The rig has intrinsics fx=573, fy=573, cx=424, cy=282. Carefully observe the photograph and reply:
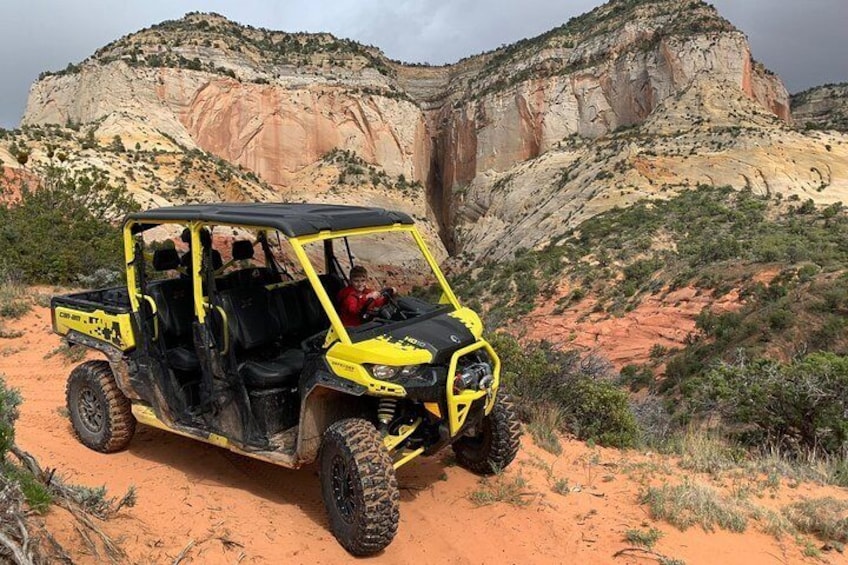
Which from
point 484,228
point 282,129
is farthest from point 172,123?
point 484,228

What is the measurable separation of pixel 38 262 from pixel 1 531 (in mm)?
12200

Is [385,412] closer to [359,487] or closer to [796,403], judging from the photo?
[359,487]

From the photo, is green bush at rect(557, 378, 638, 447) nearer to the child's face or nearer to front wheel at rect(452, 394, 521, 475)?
front wheel at rect(452, 394, 521, 475)

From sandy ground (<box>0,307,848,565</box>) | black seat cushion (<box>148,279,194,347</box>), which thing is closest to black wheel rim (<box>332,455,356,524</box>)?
sandy ground (<box>0,307,848,565</box>)

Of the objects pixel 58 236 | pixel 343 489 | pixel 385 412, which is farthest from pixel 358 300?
pixel 58 236

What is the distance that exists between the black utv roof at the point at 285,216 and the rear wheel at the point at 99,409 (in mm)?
1596

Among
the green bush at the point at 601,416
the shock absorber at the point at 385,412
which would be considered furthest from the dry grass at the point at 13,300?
the green bush at the point at 601,416

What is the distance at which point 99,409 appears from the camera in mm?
5785

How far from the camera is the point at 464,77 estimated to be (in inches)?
2490

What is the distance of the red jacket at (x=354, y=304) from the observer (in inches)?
197

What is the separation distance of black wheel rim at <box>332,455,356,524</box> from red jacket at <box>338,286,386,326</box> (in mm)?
1211

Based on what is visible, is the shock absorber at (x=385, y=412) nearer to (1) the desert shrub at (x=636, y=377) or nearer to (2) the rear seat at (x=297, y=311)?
(2) the rear seat at (x=297, y=311)

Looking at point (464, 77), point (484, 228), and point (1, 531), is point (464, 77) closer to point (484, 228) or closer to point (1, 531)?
point (484, 228)

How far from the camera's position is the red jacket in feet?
16.4
